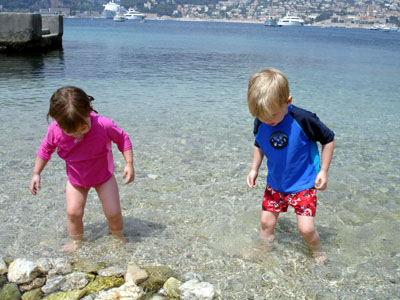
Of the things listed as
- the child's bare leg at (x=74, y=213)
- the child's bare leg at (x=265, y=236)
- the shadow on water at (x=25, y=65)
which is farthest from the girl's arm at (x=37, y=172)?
the shadow on water at (x=25, y=65)

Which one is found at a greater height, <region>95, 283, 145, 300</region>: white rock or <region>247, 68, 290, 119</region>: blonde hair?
<region>247, 68, 290, 119</region>: blonde hair

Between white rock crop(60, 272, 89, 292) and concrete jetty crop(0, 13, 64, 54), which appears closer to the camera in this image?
white rock crop(60, 272, 89, 292)

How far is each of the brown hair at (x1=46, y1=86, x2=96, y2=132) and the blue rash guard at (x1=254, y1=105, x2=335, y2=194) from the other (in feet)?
4.08

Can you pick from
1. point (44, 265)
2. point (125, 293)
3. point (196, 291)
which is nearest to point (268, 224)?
point (196, 291)

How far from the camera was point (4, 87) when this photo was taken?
1063 centimetres

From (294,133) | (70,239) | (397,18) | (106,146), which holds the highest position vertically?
(397,18)

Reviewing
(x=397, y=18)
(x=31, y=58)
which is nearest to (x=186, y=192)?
(x=31, y=58)

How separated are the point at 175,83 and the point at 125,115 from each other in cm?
468

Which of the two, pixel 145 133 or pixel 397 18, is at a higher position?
pixel 397 18

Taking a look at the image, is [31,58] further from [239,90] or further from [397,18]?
[397,18]

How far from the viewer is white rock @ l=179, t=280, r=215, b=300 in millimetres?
2697

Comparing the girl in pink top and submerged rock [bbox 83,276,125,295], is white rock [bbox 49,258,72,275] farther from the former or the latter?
the girl in pink top

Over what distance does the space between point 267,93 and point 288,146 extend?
1.50 ft

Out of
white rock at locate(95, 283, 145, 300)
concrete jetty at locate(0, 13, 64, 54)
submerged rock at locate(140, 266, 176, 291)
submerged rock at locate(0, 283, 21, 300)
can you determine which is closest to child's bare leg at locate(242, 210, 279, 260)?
submerged rock at locate(140, 266, 176, 291)
